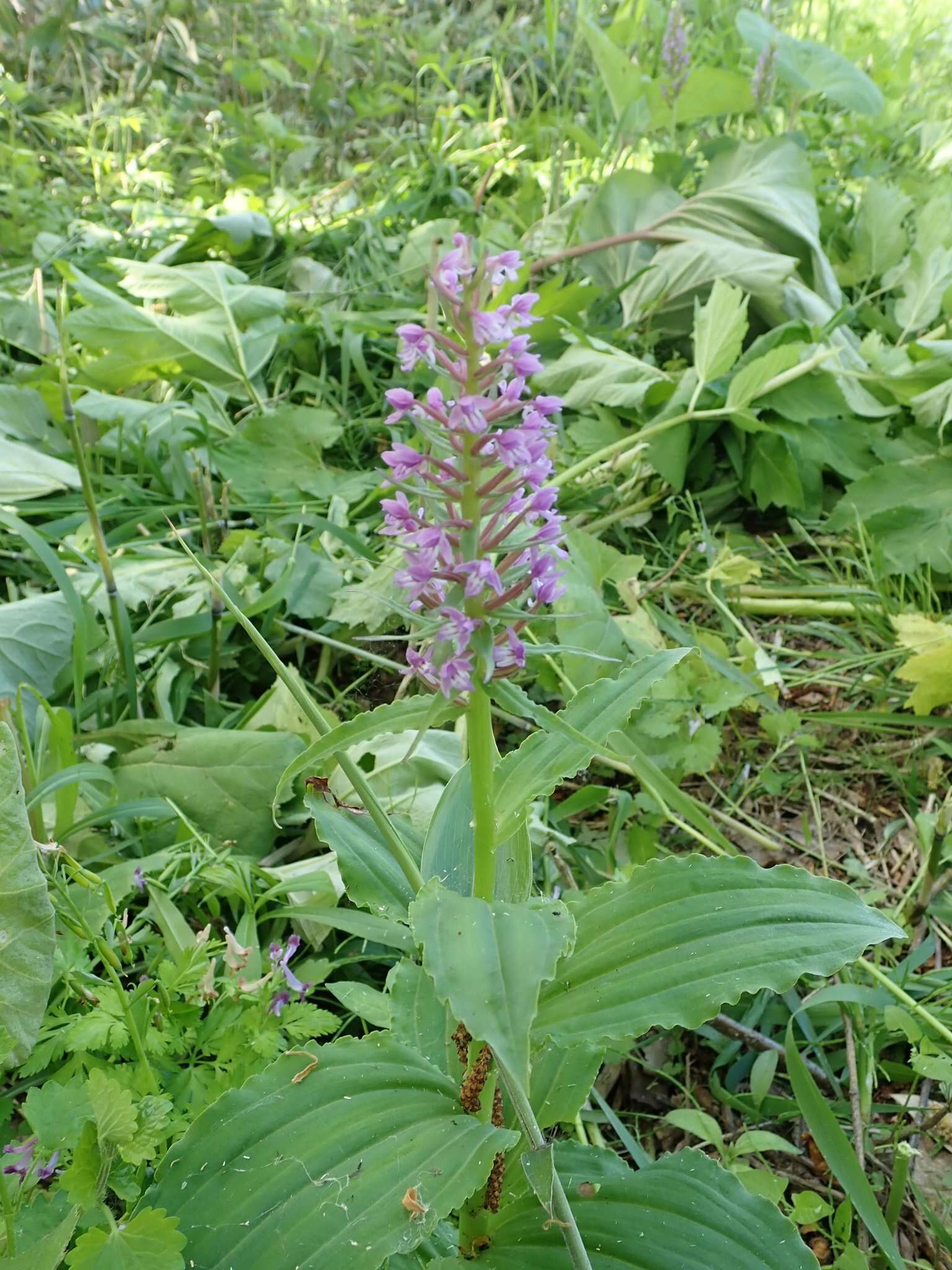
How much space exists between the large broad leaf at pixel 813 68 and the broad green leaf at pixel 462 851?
2725mm

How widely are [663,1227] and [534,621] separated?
0.61 metres

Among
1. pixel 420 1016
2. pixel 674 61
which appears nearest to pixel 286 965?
pixel 420 1016

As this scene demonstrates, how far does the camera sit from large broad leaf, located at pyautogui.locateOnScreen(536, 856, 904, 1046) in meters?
0.83

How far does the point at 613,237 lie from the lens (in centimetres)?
277

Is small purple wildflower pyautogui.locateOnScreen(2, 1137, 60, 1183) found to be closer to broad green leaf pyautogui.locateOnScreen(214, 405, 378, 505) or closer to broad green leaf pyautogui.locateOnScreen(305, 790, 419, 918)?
broad green leaf pyautogui.locateOnScreen(305, 790, 419, 918)

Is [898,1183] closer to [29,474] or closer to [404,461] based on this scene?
[404,461]

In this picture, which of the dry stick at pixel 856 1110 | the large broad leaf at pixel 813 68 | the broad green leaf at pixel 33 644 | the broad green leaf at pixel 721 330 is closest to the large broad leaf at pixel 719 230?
the large broad leaf at pixel 813 68

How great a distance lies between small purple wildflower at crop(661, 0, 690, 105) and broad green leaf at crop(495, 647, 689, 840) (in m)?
2.59

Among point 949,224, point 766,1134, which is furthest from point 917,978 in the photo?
point 949,224

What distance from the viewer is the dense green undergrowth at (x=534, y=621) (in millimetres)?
1061

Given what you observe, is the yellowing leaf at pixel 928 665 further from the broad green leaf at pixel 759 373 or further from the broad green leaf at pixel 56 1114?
the broad green leaf at pixel 56 1114

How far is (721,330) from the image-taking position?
6.85ft

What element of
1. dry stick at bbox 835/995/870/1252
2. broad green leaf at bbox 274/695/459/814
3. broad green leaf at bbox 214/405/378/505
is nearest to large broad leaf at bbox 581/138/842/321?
broad green leaf at bbox 214/405/378/505

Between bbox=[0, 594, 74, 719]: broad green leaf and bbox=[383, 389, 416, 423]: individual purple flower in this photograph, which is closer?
bbox=[383, 389, 416, 423]: individual purple flower
